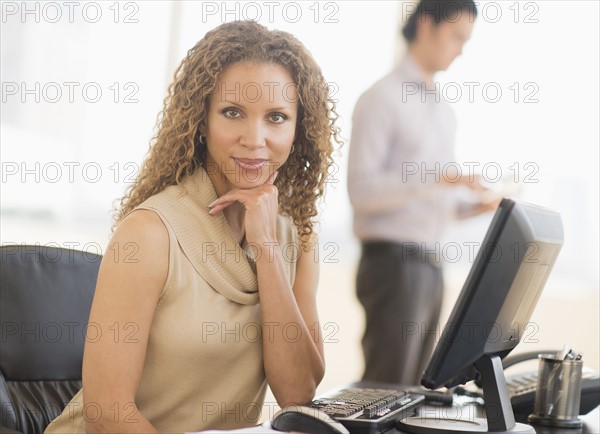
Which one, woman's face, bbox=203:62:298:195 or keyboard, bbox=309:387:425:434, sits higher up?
woman's face, bbox=203:62:298:195

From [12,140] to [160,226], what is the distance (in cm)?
291

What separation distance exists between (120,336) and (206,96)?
0.48 m

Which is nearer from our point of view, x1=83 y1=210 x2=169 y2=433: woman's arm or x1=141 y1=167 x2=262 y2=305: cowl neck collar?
x1=83 y1=210 x2=169 y2=433: woman's arm

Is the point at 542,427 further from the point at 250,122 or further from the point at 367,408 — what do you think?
the point at 250,122

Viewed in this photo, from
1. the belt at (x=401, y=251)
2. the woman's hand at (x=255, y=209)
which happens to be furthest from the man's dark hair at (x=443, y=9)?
the woman's hand at (x=255, y=209)

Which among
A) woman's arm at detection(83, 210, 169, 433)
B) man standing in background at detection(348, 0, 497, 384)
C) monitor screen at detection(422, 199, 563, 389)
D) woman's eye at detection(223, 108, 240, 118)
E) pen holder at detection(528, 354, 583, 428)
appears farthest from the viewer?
man standing in background at detection(348, 0, 497, 384)

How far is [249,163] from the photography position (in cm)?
142

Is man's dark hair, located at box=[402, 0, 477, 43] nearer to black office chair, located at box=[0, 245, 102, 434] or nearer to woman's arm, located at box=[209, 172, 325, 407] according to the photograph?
woman's arm, located at box=[209, 172, 325, 407]

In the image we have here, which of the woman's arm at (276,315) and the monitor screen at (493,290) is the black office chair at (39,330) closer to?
the woman's arm at (276,315)

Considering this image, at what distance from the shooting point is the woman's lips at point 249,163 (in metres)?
1.41

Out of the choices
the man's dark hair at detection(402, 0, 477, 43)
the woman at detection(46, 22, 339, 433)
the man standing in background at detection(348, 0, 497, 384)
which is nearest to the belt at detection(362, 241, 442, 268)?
the man standing in background at detection(348, 0, 497, 384)

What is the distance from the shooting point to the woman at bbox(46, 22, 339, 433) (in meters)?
1.21

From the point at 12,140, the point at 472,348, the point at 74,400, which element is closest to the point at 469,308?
the point at 472,348

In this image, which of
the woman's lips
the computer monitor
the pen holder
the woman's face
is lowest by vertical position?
the pen holder
